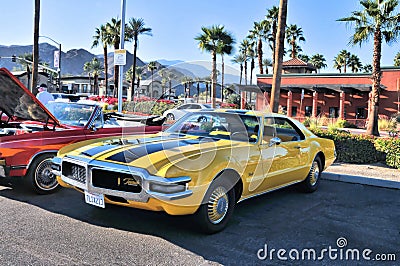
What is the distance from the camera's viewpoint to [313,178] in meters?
6.70

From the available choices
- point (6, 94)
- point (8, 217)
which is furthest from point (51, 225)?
point (6, 94)

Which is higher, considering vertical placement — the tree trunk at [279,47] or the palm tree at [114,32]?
the palm tree at [114,32]

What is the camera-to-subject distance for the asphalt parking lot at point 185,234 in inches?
149

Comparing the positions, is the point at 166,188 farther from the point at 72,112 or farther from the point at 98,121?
the point at 72,112

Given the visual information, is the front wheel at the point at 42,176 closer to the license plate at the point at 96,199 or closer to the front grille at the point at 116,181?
the license plate at the point at 96,199

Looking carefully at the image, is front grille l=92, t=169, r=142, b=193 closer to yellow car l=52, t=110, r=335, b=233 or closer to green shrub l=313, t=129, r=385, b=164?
yellow car l=52, t=110, r=335, b=233

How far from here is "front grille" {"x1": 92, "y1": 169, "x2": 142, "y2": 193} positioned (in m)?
4.05

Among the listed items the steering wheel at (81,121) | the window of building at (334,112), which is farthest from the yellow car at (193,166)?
the window of building at (334,112)

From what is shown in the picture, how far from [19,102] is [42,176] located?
1.41m

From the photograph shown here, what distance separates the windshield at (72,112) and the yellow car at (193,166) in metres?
2.31

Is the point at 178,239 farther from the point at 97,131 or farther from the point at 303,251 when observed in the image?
the point at 97,131

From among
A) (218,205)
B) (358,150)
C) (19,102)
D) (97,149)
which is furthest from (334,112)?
(97,149)

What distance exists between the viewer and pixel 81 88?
9394 cm

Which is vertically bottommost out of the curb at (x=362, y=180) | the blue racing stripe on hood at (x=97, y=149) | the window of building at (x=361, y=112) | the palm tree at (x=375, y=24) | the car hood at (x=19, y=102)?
the curb at (x=362, y=180)
